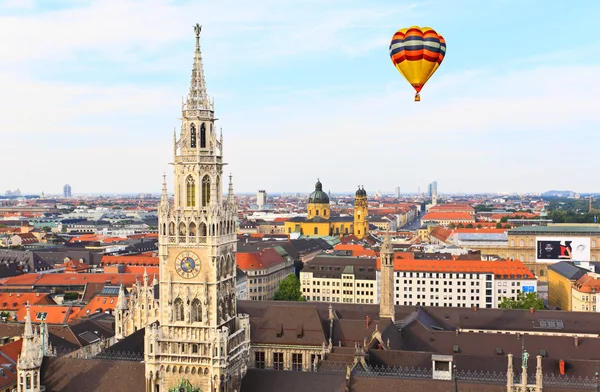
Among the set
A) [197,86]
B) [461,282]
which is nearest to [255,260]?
[461,282]

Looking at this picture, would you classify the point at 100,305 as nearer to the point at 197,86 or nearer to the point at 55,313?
the point at 55,313

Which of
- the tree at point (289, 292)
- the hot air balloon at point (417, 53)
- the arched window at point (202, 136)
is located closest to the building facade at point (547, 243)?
the tree at point (289, 292)

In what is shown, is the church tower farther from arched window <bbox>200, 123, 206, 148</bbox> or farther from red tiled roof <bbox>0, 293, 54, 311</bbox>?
red tiled roof <bbox>0, 293, 54, 311</bbox>

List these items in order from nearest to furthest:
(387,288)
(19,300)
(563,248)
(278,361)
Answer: (278,361)
(387,288)
(19,300)
(563,248)

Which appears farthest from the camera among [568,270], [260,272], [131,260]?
[131,260]

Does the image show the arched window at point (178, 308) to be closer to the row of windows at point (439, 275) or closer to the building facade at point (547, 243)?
the row of windows at point (439, 275)

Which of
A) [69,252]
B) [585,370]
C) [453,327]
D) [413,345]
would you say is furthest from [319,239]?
[585,370]
